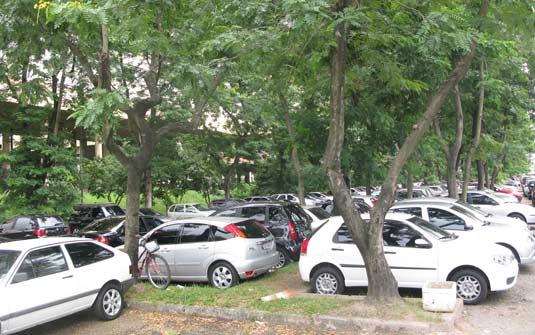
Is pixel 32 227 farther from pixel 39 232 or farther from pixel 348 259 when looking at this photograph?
pixel 348 259

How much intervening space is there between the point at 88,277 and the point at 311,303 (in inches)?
141

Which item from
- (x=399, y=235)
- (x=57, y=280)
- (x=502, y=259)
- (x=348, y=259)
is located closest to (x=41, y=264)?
(x=57, y=280)

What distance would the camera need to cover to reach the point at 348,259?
9.39m

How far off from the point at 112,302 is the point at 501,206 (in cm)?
1677

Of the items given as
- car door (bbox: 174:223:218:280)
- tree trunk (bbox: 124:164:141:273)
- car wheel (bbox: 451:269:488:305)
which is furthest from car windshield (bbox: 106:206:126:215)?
car wheel (bbox: 451:269:488:305)

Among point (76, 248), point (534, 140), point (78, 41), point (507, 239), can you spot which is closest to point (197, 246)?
point (76, 248)

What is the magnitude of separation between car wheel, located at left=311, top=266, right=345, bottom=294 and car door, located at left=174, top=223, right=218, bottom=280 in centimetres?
228

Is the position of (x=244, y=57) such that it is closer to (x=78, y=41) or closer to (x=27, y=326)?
(x=78, y=41)

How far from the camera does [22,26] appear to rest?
9.88m

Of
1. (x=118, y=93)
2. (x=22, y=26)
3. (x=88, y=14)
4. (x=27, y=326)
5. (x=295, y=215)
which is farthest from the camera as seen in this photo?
(x=295, y=215)

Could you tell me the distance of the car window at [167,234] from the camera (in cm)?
1116

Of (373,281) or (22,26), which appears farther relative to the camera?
(22,26)

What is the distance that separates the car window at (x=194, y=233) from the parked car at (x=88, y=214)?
439 inches

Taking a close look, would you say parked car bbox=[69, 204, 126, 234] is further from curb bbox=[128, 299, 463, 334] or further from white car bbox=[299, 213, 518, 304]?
white car bbox=[299, 213, 518, 304]
